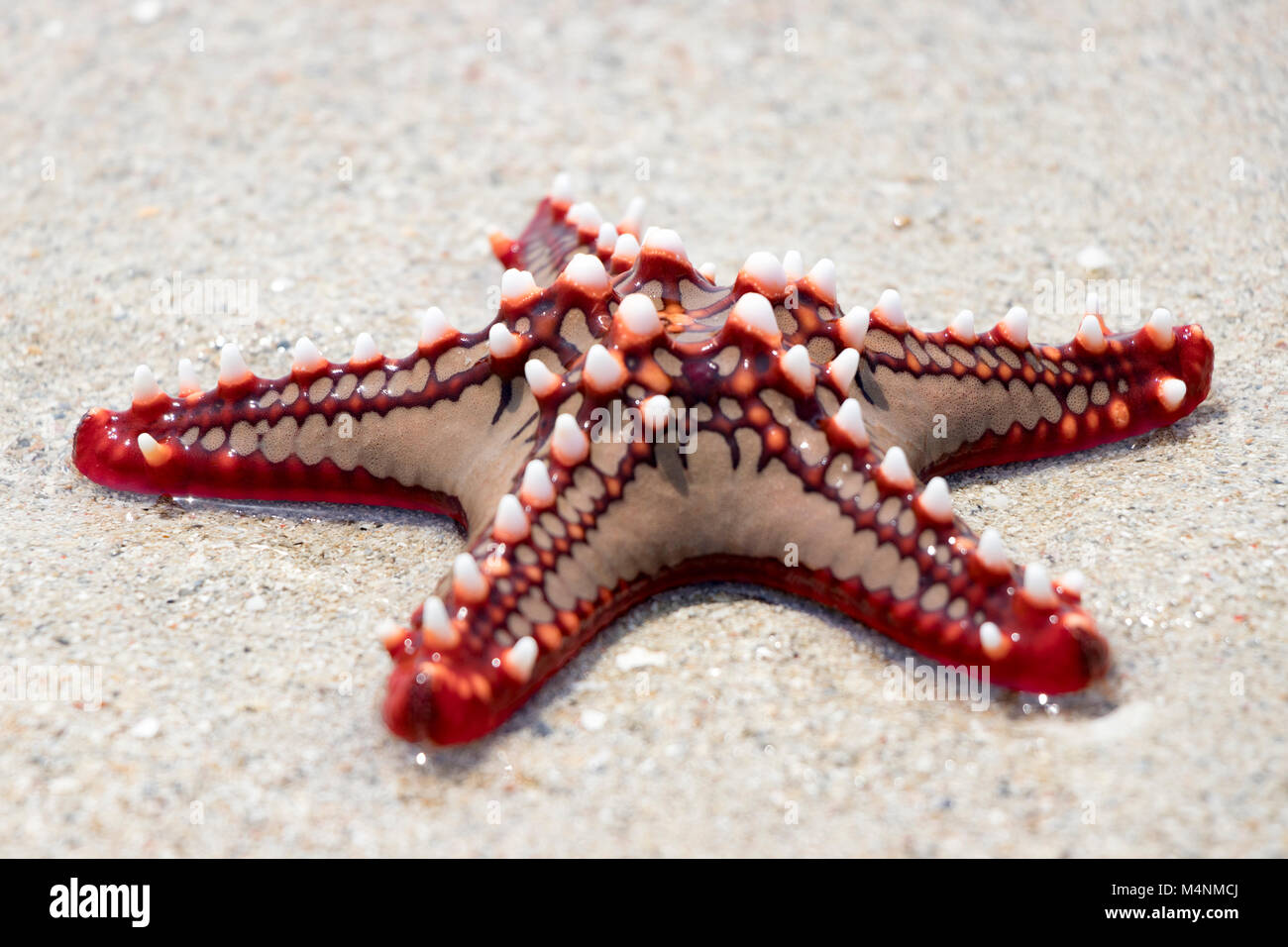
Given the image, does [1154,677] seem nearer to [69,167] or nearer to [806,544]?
[806,544]

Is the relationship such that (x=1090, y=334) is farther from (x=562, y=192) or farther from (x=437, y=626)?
(x=437, y=626)

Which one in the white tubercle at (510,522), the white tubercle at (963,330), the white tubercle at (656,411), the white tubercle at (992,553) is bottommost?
the white tubercle at (510,522)

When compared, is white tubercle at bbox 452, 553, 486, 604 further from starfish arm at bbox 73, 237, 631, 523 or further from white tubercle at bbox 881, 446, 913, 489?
white tubercle at bbox 881, 446, 913, 489

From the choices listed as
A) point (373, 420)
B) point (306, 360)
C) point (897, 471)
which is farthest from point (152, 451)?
point (897, 471)

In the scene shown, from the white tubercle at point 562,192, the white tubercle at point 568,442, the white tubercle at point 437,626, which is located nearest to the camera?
the white tubercle at point 437,626

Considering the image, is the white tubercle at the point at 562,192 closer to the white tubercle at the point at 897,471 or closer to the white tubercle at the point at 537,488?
the white tubercle at the point at 537,488

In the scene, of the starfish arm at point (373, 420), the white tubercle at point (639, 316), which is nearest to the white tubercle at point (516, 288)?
the starfish arm at point (373, 420)

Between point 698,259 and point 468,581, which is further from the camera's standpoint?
point 698,259

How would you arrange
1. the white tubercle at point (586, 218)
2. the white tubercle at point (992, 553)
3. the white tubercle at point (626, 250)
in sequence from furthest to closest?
the white tubercle at point (586, 218)
the white tubercle at point (626, 250)
the white tubercle at point (992, 553)
